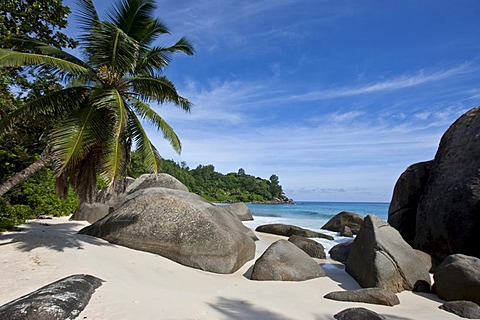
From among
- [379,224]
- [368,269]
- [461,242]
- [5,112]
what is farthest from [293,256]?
[5,112]

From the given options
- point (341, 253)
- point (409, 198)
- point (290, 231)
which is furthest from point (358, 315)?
point (290, 231)

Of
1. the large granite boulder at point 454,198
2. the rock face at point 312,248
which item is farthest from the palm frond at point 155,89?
the large granite boulder at point 454,198

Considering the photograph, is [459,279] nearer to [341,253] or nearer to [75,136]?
[341,253]

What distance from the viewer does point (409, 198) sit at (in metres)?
14.3

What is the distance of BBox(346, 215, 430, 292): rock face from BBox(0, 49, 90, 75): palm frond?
351 inches

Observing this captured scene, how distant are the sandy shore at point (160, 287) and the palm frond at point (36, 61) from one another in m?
4.62

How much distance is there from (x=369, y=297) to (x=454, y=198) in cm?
652

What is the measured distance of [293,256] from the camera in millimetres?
8906

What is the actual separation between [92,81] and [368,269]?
914cm

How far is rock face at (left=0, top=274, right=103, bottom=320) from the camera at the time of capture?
170 inches

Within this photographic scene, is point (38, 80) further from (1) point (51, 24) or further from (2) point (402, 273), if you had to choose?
(2) point (402, 273)

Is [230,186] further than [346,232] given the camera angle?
Yes

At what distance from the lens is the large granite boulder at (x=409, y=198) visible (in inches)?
550

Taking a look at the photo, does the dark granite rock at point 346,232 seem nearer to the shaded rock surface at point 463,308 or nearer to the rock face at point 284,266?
the rock face at point 284,266
